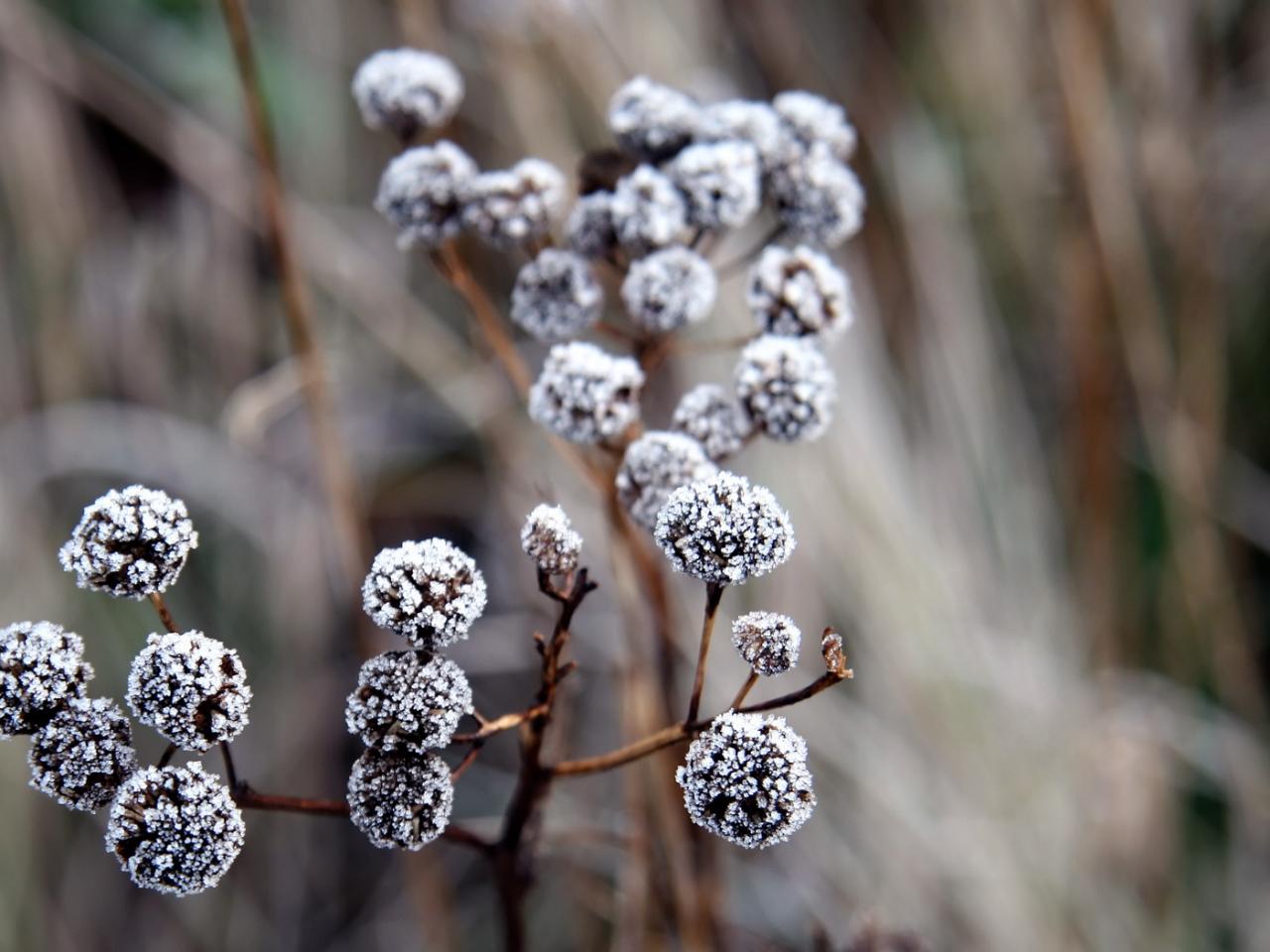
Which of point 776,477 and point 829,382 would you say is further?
point 776,477

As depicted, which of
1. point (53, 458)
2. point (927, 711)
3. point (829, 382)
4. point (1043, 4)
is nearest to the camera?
point (829, 382)

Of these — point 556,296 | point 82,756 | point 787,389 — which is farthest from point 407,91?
point 82,756

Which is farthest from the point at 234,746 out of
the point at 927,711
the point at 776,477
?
the point at 927,711

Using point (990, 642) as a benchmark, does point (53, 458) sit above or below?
above

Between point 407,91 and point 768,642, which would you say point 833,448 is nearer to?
point 407,91

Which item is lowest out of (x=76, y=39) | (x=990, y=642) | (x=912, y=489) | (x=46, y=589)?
(x=990, y=642)

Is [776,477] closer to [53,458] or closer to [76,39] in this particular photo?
[53,458]
